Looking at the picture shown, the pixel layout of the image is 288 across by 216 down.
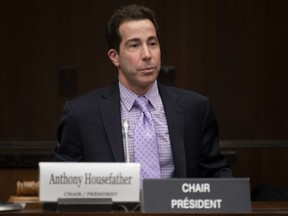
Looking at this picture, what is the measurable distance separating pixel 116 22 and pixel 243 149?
2.13 meters

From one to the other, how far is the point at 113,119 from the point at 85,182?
87 cm

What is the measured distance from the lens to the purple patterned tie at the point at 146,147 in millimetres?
3613

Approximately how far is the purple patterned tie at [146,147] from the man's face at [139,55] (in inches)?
5.0

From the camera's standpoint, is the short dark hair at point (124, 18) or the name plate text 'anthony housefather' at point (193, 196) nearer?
the name plate text 'anthony housefather' at point (193, 196)

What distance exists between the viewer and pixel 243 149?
18.7 ft

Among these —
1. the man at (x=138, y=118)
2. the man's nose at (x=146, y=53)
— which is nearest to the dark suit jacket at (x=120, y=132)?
the man at (x=138, y=118)

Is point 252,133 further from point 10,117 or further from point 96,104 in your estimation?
point 96,104

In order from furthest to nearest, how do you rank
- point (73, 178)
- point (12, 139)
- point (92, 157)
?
1. point (12, 139)
2. point (92, 157)
3. point (73, 178)

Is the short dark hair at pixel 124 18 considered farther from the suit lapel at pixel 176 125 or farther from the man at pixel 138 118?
the suit lapel at pixel 176 125

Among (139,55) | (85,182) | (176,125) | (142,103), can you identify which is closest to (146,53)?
(139,55)

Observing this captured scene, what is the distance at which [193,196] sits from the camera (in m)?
2.83

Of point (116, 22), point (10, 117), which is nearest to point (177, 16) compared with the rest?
point (10, 117)

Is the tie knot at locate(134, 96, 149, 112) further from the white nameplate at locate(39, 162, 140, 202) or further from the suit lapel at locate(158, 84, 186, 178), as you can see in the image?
the white nameplate at locate(39, 162, 140, 202)

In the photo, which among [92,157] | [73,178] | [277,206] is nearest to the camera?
[73,178]
